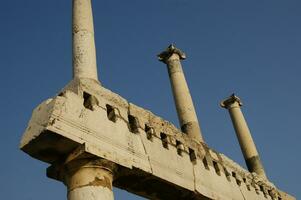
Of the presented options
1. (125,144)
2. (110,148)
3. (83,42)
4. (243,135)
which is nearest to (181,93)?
(243,135)

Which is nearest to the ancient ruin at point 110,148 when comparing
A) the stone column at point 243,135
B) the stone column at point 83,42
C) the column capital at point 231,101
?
the stone column at point 83,42

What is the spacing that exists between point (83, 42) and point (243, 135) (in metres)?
8.24

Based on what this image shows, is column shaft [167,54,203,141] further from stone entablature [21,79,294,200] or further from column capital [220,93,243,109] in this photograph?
column capital [220,93,243,109]

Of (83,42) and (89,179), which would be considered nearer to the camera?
(89,179)

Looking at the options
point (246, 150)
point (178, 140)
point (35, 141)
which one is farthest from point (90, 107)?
point (246, 150)

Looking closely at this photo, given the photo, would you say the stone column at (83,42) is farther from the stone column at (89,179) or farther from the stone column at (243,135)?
the stone column at (243,135)

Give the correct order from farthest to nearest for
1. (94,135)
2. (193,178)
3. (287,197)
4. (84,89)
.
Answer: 1. (287,197)
2. (193,178)
3. (84,89)
4. (94,135)

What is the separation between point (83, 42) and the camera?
886 centimetres

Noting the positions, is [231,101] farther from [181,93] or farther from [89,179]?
[89,179]

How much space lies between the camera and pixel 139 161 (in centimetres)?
749

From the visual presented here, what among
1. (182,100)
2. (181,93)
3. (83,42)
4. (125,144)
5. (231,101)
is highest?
(231,101)

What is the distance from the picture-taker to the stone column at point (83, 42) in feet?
27.5

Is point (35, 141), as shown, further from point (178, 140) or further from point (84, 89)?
point (178, 140)

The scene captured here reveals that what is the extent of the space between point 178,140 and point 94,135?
288 cm
